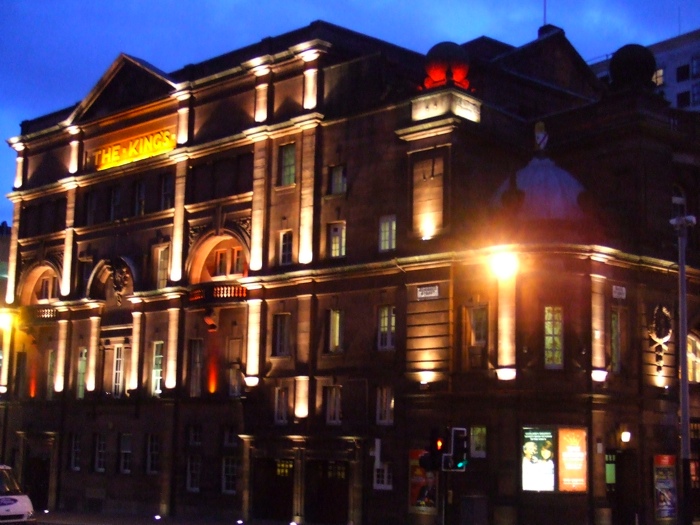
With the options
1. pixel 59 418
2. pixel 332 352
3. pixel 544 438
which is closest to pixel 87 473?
pixel 59 418

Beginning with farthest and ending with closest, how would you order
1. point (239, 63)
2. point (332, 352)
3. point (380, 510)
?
point (239, 63), point (332, 352), point (380, 510)

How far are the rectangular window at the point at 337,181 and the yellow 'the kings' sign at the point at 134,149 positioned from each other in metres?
11.4

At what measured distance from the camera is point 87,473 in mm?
58344

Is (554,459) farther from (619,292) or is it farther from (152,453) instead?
(152,453)

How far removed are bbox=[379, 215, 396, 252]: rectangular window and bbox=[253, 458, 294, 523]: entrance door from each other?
10301 mm

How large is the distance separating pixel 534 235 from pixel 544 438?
290 inches

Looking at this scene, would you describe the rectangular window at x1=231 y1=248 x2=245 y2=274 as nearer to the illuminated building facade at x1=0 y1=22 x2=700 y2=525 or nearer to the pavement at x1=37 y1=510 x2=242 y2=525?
the illuminated building facade at x1=0 y1=22 x2=700 y2=525

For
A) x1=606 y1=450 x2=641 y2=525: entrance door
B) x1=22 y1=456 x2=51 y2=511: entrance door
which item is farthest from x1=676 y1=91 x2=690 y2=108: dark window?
x1=22 y1=456 x2=51 y2=511: entrance door

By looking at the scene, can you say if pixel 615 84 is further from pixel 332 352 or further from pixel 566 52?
pixel 332 352

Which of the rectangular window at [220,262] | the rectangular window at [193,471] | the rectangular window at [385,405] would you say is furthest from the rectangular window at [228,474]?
the rectangular window at [220,262]

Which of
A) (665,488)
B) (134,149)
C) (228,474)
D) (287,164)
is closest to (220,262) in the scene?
(287,164)

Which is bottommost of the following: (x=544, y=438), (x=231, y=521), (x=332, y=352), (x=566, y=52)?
(x=231, y=521)

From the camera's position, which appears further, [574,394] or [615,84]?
[615,84]

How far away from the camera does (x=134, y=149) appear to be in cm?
5988
